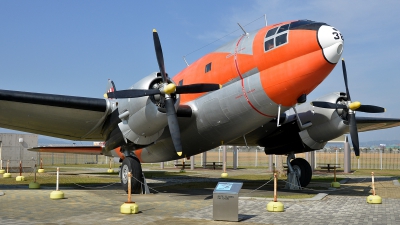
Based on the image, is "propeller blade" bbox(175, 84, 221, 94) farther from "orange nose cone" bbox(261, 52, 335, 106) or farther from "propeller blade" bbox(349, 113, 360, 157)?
"propeller blade" bbox(349, 113, 360, 157)

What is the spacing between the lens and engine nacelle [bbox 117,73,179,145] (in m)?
13.4

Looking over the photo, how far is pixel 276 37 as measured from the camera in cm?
1278

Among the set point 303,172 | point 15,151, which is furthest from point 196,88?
point 15,151

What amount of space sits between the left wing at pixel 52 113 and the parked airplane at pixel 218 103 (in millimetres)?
35

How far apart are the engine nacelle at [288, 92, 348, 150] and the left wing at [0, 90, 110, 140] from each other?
8907 millimetres

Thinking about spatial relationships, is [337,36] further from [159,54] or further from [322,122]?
[322,122]

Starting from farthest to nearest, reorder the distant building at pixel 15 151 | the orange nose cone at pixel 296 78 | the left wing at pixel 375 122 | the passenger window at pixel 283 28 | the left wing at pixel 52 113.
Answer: the distant building at pixel 15 151 < the left wing at pixel 375 122 < the left wing at pixel 52 113 < the passenger window at pixel 283 28 < the orange nose cone at pixel 296 78

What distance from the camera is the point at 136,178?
15312 millimetres

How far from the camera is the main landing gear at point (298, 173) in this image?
1866 cm

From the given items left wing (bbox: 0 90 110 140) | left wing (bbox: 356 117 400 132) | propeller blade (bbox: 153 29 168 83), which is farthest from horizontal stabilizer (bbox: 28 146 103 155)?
left wing (bbox: 356 117 400 132)

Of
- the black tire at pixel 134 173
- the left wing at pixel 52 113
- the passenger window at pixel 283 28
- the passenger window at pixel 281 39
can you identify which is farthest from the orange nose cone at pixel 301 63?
the left wing at pixel 52 113

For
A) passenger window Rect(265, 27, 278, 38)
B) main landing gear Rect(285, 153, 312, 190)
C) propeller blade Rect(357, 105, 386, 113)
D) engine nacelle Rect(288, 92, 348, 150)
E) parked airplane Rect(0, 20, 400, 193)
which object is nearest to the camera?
parked airplane Rect(0, 20, 400, 193)

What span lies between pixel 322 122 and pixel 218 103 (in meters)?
6.03

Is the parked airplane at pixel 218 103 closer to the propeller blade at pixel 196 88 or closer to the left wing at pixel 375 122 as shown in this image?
the propeller blade at pixel 196 88
